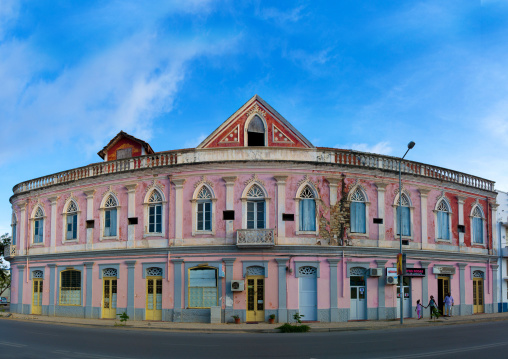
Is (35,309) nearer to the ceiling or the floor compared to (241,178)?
nearer to the floor

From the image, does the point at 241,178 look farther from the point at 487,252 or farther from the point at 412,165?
the point at 487,252

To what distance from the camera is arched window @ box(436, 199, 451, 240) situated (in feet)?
110

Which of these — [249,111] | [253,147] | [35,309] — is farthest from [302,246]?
[35,309]

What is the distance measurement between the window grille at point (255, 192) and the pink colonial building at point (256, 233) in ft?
0.28

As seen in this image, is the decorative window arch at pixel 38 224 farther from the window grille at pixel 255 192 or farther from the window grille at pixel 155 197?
the window grille at pixel 255 192

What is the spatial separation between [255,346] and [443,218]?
20083 millimetres

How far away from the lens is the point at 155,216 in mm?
30953

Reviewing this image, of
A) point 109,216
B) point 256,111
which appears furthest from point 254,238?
point 109,216

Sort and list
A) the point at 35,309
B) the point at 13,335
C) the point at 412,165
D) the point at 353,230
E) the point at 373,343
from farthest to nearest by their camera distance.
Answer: the point at 35,309 < the point at 412,165 < the point at 353,230 < the point at 13,335 < the point at 373,343

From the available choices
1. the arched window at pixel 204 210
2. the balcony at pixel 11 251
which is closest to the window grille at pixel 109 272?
the arched window at pixel 204 210

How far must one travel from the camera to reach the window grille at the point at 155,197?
101 feet

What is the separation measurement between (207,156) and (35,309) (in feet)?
55.1

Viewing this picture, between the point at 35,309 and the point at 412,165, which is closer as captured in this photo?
the point at 412,165

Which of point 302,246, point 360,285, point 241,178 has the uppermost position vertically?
point 241,178
